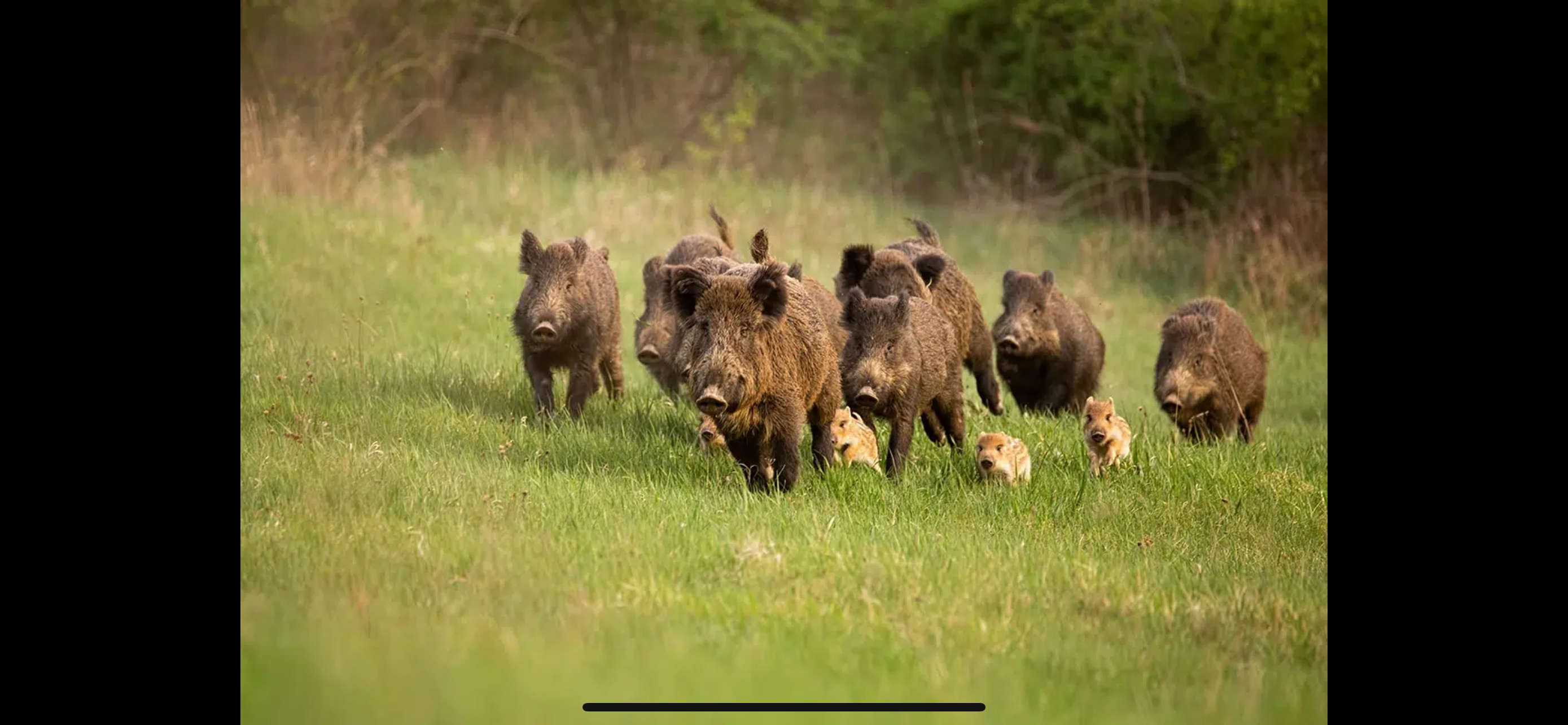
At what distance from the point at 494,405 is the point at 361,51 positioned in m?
15.1

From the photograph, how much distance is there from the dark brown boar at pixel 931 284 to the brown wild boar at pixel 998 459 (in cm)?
129

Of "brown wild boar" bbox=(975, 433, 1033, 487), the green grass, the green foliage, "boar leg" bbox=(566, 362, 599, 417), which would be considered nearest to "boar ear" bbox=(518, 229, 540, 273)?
"boar leg" bbox=(566, 362, 599, 417)

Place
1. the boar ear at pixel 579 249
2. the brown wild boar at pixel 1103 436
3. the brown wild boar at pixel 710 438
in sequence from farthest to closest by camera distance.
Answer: the boar ear at pixel 579 249 → the brown wild boar at pixel 1103 436 → the brown wild boar at pixel 710 438

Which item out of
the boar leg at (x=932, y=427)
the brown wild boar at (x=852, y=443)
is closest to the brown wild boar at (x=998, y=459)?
the brown wild boar at (x=852, y=443)

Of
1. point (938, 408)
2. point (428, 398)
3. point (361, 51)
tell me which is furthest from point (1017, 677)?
point (361, 51)

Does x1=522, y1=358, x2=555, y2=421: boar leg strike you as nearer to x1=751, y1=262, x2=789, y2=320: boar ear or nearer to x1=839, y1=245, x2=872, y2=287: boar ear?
x1=839, y1=245, x2=872, y2=287: boar ear

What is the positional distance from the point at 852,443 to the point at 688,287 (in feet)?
5.70

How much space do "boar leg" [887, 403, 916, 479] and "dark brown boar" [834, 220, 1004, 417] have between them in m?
1.09

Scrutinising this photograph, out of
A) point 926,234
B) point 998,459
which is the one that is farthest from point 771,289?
point 926,234

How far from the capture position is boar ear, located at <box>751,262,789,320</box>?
757 cm

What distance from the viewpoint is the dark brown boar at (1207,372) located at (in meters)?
11.1

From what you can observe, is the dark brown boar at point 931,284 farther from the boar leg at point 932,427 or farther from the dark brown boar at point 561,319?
the dark brown boar at point 561,319

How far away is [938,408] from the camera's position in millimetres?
9680

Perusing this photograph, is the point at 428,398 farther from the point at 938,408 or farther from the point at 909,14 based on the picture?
the point at 909,14
